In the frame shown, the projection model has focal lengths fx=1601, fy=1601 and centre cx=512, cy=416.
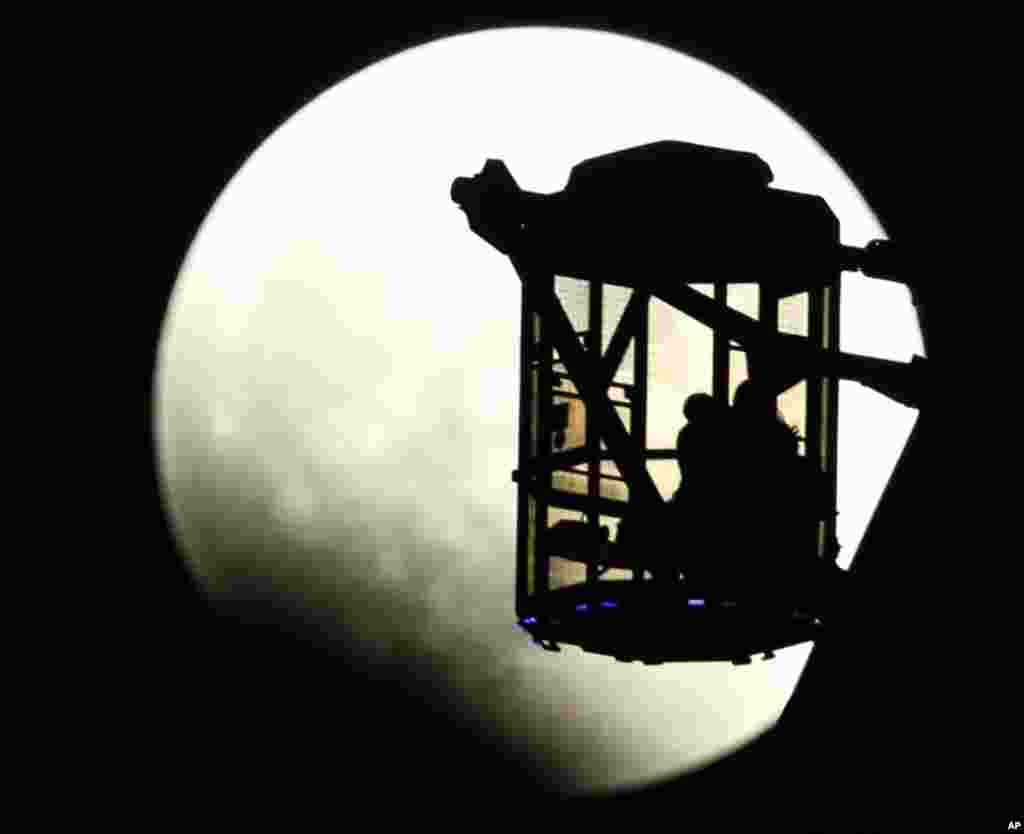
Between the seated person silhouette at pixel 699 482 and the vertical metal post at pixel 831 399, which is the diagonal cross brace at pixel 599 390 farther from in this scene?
the vertical metal post at pixel 831 399

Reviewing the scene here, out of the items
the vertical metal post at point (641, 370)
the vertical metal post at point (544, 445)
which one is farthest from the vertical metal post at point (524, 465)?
the vertical metal post at point (641, 370)

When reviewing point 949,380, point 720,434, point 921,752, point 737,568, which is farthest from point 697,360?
point 921,752

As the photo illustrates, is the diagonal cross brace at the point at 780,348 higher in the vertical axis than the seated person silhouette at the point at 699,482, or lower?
higher

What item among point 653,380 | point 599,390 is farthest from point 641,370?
point 599,390

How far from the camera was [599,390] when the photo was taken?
10.9 m

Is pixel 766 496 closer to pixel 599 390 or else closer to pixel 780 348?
pixel 780 348

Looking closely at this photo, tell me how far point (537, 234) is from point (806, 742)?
12.7ft

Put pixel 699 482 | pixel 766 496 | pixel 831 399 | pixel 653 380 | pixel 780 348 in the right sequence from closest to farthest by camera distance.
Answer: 1. pixel 780 348
2. pixel 699 482
3. pixel 766 496
4. pixel 653 380
5. pixel 831 399

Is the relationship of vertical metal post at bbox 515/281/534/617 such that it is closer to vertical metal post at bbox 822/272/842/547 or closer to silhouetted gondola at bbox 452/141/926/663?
silhouetted gondola at bbox 452/141/926/663

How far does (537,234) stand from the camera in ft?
36.4

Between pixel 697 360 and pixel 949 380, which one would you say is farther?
pixel 697 360

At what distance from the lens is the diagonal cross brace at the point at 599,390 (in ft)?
34.9

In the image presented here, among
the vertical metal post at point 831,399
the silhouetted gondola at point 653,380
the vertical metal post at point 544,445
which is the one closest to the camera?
the silhouetted gondola at point 653,380

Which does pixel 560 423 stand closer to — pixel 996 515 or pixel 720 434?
pixel 720 434
